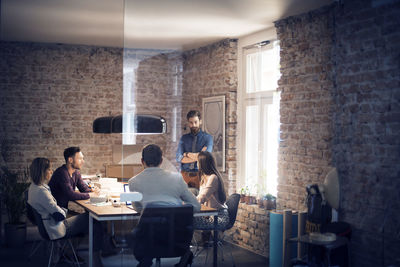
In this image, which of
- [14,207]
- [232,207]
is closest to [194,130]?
[232,207]

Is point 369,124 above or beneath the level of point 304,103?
beneath

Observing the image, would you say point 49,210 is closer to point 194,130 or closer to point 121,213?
point 121,213

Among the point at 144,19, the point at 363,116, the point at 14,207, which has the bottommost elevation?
the point at 14,207

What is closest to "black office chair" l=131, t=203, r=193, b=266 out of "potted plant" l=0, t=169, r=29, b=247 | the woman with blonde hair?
the woman with blonde hair

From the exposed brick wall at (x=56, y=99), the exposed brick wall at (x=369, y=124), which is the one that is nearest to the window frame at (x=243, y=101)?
the exposed brick wall at (x=369, y=124)

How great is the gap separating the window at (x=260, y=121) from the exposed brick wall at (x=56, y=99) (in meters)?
3.14

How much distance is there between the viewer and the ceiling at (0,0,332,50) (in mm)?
4234

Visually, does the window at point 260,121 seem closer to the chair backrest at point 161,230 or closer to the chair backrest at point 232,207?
the chair backrest at point 232,207

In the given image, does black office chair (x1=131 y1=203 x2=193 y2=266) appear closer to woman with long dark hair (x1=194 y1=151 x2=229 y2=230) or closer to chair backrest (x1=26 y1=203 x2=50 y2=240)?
woman with long dark hair (x1=194 y1=151 x2=229 y2=230)

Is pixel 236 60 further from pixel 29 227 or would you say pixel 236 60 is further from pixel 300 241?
pixel 29 227

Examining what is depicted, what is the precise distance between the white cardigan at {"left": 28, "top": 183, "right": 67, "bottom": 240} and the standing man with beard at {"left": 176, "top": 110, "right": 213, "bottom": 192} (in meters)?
1.60

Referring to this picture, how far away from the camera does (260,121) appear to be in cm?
604

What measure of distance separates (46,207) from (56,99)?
11.3ft

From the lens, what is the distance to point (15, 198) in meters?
6.75
